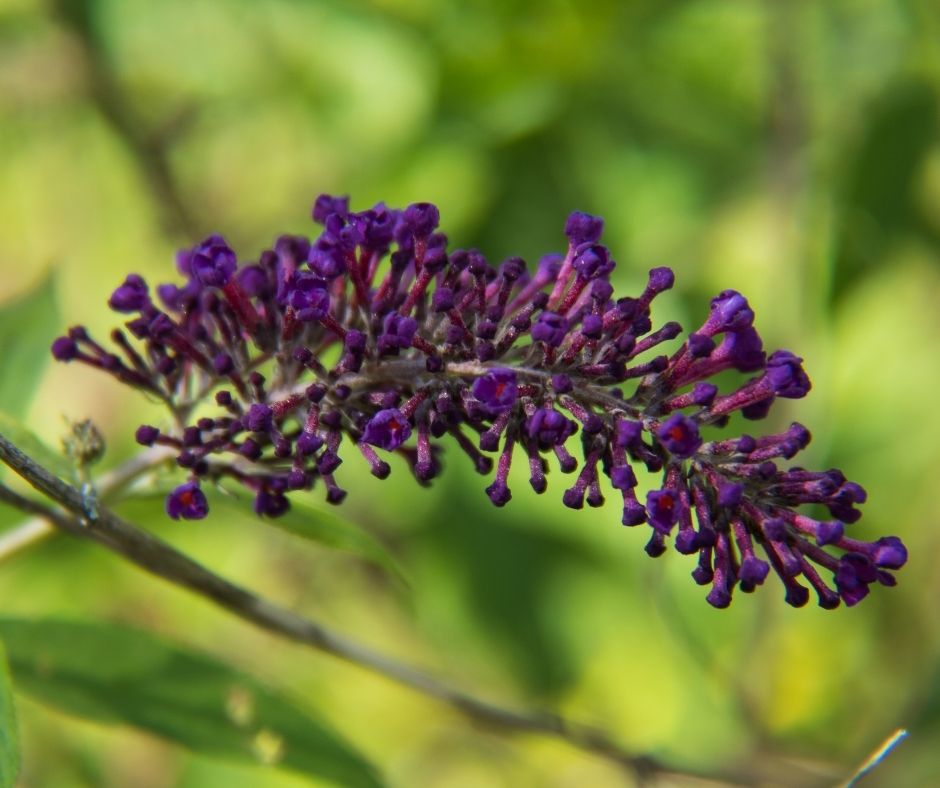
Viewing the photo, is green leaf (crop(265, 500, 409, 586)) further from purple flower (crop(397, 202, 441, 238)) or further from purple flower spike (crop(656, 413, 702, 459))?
purple flower spike (crop(656, 413, 702, 459))

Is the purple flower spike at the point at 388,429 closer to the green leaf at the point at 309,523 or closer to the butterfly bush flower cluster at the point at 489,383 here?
the butterfly bush flower cluster at the point at 489,383

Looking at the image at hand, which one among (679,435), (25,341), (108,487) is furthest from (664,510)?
(25,341)

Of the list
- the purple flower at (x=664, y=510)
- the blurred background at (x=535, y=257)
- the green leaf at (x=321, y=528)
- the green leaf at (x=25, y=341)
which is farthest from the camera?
the blurred background at (x=535, y=257)

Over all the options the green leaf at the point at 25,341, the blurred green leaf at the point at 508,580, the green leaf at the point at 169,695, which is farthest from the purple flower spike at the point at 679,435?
the blurred green leaf at the point at 508,580

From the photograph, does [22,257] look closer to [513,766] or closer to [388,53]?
[388,53]

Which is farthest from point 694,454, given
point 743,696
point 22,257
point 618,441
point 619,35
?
point 22,257

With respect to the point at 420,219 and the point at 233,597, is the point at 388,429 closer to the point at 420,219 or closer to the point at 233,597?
the point at 420,219

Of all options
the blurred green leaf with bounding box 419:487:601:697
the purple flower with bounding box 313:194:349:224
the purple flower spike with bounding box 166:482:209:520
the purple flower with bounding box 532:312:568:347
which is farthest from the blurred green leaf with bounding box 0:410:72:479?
the blurred green leaf with bounding box 419:487:601:697
